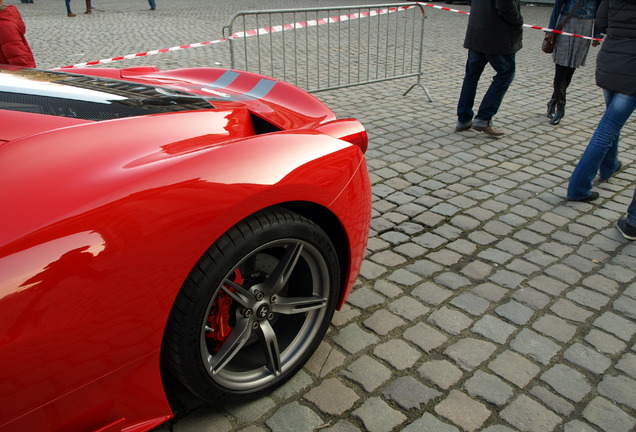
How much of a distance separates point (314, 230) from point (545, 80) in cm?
764

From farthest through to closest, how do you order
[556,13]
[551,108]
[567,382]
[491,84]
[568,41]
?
[551,108] < [556,13] < [568,41] < [491,84] < [567,382]

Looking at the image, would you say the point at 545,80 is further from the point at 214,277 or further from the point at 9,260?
the point at 9,260

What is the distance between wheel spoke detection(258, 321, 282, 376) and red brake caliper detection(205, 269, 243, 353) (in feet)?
0.45

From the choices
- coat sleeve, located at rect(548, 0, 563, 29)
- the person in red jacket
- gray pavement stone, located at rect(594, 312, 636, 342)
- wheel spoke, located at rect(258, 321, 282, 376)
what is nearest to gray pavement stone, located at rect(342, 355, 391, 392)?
wheel spoke, located at rect(258, 321, 282, 376)

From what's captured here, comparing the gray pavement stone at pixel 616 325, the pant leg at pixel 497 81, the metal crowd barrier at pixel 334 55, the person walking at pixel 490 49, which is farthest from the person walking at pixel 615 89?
the metal crowd barrier at pixel 334 55

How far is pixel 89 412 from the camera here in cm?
166

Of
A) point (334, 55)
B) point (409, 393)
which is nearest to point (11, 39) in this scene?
point (409, 393)

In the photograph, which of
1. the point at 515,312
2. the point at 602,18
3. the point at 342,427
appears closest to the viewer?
the point at 342,427

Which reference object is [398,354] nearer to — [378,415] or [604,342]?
[378,415]

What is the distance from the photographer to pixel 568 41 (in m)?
6.21

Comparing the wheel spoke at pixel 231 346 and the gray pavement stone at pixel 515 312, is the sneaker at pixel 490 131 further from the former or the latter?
the wheel spoke at pixel 231 346

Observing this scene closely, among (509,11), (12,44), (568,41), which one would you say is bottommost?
(568,41)

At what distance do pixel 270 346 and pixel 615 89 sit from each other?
3211 mm

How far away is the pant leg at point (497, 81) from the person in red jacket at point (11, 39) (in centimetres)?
451
